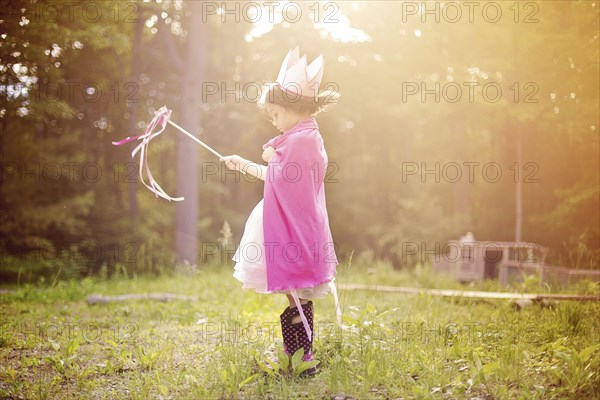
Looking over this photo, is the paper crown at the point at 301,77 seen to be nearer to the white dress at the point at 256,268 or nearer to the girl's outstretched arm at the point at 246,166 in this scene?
the girl's outstretched arm at the point at 246,166

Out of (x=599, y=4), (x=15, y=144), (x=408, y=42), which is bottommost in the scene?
(x=15, y=144)

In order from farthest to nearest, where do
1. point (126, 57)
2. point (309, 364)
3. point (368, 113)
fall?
point (368, 113)
point (126, 57)
point (309, 364)

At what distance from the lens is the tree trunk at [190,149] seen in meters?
14.0

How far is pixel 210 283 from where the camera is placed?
833cm

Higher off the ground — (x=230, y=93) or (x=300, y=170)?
(x=230, y=93)

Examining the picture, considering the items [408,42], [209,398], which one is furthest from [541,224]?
[209,398]

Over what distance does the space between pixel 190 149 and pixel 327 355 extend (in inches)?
419

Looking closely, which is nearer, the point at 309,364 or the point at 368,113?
the point at 309,364

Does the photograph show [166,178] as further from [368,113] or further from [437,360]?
[437,360]

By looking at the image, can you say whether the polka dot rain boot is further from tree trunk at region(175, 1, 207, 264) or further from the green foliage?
tree trunk at region(175, 1, 207, 264)

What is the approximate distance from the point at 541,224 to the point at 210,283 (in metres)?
7.41

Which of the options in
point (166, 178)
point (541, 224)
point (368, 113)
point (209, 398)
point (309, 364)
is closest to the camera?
point (209, 398)

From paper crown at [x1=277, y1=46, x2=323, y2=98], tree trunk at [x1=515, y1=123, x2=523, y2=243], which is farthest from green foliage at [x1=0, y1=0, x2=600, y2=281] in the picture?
paper crown at [x1=277, y1=46, x2=323, y2=98]

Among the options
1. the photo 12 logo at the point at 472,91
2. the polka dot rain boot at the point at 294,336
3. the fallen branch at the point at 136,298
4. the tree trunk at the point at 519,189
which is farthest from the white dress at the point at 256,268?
the tree trunk at the point at 519,189
